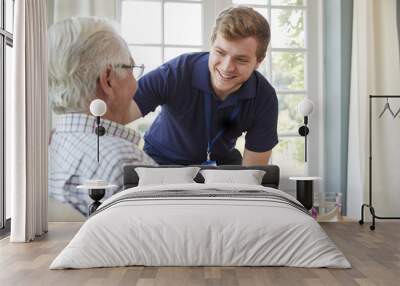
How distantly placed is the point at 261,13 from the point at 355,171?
2298 millimetres

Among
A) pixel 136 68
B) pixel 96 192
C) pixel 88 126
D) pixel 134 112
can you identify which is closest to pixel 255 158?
pixel 134 112

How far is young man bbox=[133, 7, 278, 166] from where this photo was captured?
254 inches

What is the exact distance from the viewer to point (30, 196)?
5406 millimetres

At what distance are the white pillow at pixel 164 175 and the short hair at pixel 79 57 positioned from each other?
45.8 inches

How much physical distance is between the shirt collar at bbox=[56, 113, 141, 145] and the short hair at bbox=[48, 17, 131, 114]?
3.4 inches

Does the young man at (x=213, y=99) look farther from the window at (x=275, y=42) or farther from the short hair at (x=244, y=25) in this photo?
the window at (x=275, y=42)

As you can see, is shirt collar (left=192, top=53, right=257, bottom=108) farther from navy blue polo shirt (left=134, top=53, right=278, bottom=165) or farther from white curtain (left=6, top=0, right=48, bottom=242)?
white curtain (left=6, top=0, right=48, bottom=242)

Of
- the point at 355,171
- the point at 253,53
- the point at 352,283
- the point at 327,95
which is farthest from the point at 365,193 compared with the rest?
the point at 352,283

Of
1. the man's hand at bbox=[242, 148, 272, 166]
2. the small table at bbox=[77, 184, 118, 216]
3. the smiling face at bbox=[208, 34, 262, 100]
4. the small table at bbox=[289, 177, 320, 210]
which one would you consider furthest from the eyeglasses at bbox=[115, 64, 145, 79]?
the small table at bbox=[289, 177, 320, 210]

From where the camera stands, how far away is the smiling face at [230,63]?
251 inches

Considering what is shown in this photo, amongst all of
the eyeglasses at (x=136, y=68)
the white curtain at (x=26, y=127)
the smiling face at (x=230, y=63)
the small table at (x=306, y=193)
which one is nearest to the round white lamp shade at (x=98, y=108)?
the eyeglasses at (x=136, y=68)

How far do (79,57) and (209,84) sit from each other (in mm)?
1617

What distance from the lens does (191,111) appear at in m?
6.48

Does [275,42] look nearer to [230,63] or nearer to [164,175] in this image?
[230,63]
